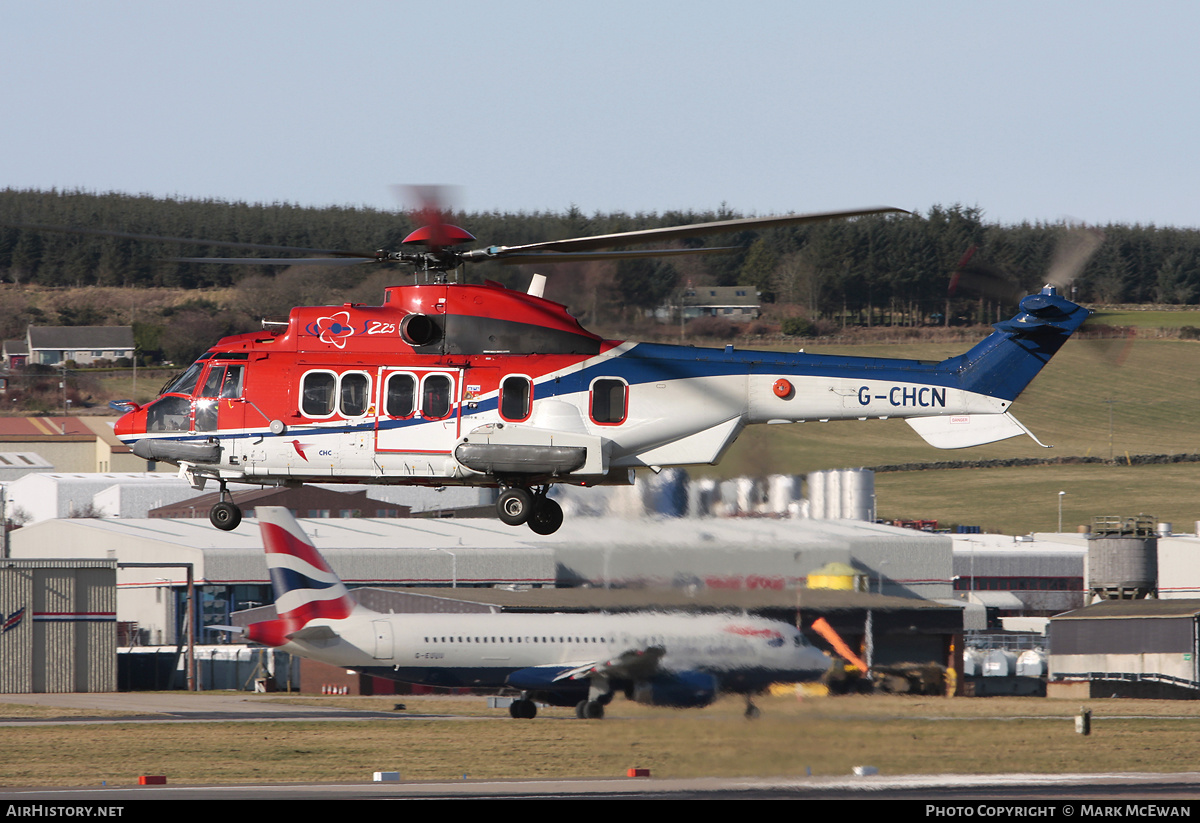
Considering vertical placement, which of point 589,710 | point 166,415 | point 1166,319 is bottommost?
point 589,710

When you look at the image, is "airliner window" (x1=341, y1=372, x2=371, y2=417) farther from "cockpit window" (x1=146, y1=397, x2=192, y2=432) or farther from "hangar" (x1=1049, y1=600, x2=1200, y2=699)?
"hangar" (x1=1049, y1=600, x2=1200, y2=699)

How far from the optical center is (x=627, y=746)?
34062 millimetres

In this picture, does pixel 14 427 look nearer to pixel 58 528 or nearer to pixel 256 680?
pixel 58 528

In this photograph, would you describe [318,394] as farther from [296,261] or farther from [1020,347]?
[1020,347]

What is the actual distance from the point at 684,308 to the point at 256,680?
38563 millimetres

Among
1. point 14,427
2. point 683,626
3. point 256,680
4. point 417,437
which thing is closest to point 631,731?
point 683,626

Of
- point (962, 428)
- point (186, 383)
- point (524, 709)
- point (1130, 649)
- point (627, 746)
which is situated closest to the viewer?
point (186, 383)

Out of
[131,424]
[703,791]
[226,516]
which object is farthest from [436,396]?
[703,791]

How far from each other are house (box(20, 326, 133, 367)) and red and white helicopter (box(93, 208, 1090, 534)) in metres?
94.0

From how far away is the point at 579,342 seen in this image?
68.2 feet

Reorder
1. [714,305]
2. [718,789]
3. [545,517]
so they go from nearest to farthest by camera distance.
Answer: [545,517], [714,305], [718,789]

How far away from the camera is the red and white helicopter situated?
20.4 metres

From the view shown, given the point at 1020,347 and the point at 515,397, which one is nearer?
the point at 515,397

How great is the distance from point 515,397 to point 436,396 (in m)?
1.19
